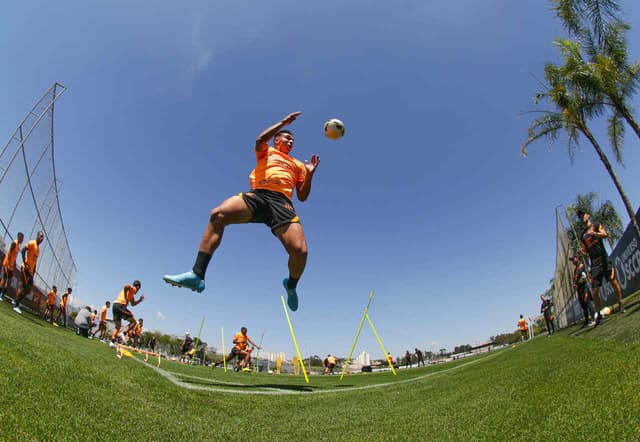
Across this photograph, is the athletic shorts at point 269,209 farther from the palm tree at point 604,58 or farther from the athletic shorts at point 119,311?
the palm tree at point 604,58

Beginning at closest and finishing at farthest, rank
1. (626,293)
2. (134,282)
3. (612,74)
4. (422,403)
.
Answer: (422,403), (134,282), (626,293), (612,74)

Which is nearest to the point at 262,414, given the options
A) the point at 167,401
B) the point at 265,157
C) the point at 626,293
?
the point at 167,401

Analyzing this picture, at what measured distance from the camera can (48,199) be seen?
19312 millimetres

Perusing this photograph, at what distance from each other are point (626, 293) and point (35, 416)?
51.1ft

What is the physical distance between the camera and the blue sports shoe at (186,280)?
343cm

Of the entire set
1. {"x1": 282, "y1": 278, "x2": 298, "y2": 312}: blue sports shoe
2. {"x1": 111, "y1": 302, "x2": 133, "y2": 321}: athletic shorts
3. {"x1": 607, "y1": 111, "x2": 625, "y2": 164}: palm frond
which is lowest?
{"x1": 282, "y1": 278, "x2": 298, "y2": 312}: blue sports shoe

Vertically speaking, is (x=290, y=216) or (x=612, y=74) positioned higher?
(x=612, y=74)

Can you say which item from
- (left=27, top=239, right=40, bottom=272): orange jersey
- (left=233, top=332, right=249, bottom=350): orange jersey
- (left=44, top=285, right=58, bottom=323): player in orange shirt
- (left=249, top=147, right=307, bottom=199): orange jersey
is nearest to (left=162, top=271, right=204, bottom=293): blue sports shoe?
(left=249, top=147, right=307, bottom=199): orange jersey

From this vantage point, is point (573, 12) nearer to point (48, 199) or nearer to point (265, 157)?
point (265, 157)

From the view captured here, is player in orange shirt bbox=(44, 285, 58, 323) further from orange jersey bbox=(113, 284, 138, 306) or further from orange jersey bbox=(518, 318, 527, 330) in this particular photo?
orange jersey bbox=(518, 318, 527, 330)

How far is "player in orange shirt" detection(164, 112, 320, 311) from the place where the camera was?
353 cm

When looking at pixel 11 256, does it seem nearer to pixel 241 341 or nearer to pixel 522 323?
pixel 241 341

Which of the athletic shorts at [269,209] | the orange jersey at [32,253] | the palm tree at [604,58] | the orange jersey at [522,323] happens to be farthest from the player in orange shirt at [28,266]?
the orange jersey at [522,323]

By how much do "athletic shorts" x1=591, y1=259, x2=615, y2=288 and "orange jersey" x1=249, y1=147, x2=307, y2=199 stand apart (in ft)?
23.1
